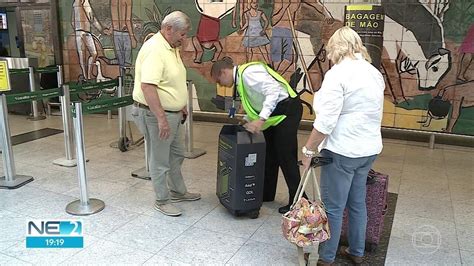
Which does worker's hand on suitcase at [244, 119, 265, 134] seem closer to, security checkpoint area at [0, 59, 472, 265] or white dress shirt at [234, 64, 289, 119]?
white dress shirt at [234, 64, 289, 119]

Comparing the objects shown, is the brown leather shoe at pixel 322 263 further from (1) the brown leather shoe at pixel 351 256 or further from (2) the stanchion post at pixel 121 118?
(2) the stanchion post at pixel 121 118

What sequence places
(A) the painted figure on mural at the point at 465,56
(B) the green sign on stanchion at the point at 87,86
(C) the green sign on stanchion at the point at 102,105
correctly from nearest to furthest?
(C) the green sign on stanchion at the point at 102,105 < (B) the green sign on stanchion at the point at 87,86 < (A) the painted figure on mural at the point at 465,56

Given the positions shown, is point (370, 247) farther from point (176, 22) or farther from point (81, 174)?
point (81, 174)

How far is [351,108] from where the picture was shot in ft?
7.39

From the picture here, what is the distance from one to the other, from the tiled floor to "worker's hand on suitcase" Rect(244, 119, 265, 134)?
72 centimetres

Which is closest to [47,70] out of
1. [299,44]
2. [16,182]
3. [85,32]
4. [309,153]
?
[85,32]

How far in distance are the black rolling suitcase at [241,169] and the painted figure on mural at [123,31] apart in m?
4.38

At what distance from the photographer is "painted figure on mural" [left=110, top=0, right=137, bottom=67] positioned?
6969mm

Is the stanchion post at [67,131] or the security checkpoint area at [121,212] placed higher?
the stanchion post at [67,131]

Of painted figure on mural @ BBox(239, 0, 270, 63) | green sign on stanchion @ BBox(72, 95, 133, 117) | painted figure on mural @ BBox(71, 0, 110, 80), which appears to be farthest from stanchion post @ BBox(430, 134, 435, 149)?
painted figure on mural @ BBox(71, 0, 110, 80)

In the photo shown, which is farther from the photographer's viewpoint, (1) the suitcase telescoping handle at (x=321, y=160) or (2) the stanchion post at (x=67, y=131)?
(2) the stanchion post at (x=67, y=131)

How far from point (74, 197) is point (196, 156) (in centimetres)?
159

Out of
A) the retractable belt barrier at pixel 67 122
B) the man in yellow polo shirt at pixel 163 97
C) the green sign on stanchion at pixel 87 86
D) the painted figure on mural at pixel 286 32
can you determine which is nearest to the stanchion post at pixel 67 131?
the retractable belt barrier at pixel 67 122

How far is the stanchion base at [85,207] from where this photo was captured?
11.0 feet
